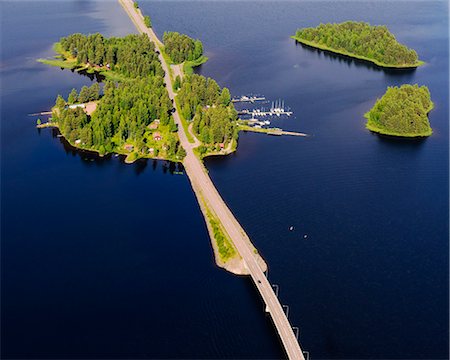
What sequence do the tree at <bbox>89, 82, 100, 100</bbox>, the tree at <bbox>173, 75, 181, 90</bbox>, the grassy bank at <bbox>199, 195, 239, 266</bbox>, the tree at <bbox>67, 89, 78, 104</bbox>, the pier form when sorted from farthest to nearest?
the tree at <bbox>173, 75, 181, 90</bbox> < the pier < the tree at <bbox>89, 82, 100, 100</bbox> < the tree at <bbox>67, 89, 78, 104</bbox> < the grassy bank at <bbox>199, 195, 239, 266</bbox>

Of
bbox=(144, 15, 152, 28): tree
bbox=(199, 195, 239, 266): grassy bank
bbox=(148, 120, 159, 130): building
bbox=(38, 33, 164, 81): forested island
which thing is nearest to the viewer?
bbox=(199, 195, 239, 266): grassy bank

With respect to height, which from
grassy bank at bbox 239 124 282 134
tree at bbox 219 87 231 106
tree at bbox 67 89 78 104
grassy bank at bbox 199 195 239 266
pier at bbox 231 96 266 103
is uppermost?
tree at bbox 67 89 78 104

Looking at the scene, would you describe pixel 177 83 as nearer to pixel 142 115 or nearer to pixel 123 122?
pixel 142 115

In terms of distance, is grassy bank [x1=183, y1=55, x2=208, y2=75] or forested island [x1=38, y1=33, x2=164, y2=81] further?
grassy bank [x1=183, y1=55, x2=208, y2=75]

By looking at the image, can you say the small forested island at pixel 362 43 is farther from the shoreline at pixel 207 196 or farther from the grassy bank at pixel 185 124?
the grassy bank at pixel 185 124

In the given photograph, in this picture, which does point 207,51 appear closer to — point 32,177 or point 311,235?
point 32,177

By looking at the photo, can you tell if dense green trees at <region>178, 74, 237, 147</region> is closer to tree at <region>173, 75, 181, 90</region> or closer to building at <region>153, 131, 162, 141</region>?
tree at <region>173, 75, 181, 90</region>

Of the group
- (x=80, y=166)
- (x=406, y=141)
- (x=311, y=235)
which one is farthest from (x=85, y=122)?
(x=406, y=141)

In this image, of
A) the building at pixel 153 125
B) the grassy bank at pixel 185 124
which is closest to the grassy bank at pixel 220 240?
the grassy bank at pixel 185 124

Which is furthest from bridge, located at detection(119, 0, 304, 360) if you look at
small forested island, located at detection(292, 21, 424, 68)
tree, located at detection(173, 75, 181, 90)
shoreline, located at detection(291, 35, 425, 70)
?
small forested island, located at detection(292, 21, 424, 68)
